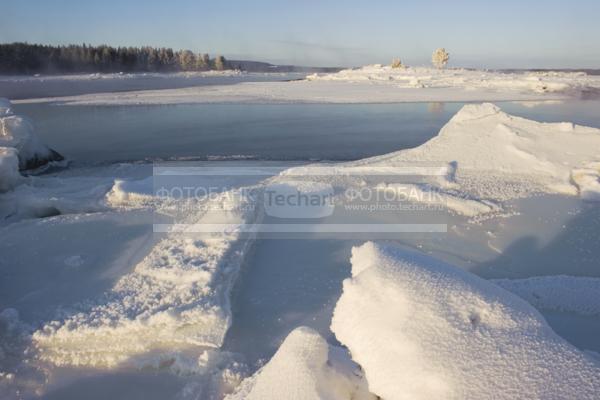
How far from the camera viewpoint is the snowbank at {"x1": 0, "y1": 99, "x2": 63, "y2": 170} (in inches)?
293

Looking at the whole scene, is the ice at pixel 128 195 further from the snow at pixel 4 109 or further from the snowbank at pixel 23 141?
the snow at pixel 4 109

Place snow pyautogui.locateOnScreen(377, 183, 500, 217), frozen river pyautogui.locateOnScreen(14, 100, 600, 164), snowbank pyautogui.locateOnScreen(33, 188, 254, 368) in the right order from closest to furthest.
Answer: snowbank pyautogui.locateOnScreen(33, 188, 254, 368), snow pyautogui.locateOnScreen(377, 183, 500, 217), frozen river pyautogui.locateOnScreen(14, 100, 600, 164)

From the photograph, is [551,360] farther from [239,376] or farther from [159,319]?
[159,319]

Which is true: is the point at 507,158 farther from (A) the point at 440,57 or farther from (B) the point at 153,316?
(A) the point at 440,57

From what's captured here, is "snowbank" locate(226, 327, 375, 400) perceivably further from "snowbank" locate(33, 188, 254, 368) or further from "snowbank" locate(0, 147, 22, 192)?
"snowbank" locate(0, 147, 22, 192)

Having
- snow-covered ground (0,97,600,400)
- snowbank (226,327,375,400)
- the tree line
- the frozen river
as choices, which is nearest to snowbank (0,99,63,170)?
the frozen river

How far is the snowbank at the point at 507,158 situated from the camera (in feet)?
16.9

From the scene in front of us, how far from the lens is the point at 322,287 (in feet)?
10.8

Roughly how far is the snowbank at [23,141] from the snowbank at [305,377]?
24.0ft

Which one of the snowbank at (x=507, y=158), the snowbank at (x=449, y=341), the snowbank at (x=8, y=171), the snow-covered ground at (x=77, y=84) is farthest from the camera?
the snow-covered ground at (x=77, y=84)

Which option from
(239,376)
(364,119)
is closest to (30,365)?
(239,376)

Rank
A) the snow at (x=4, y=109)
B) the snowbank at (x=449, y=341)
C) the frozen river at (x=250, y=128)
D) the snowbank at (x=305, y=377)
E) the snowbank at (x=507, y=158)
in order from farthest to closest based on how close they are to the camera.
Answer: the frozen river at (x=250, y=128), the snow at (x=4, y=109), the snowbank at (x=507, y=158), the snowbank at (x=305, y=377), the snowbank at (x=449, y=341)

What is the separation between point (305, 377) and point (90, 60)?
178 feet

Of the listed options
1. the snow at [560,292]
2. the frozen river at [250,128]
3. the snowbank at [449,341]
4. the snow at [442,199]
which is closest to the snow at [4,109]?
the frozen river at [250,128]
